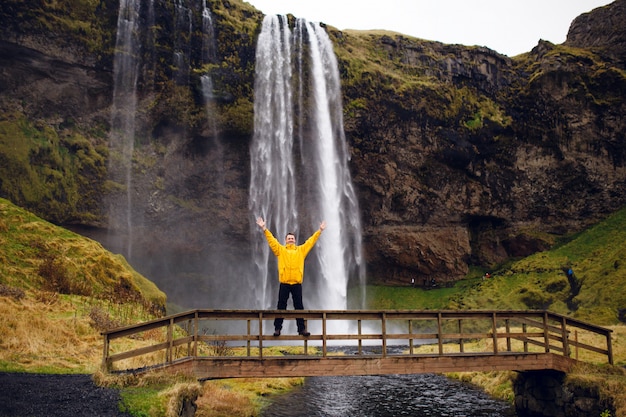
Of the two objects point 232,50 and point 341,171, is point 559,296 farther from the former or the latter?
point 232,50

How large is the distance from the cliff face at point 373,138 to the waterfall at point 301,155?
152cm

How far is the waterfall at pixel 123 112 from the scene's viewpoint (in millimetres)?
46750

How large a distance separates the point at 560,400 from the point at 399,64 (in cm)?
4843

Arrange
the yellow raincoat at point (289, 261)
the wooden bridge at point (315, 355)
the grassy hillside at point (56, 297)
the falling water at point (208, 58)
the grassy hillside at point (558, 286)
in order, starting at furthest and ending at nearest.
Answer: the falling water at point (208, 58) → the grassy hillside at point (558, 286) → the grassy hillside at point (56, 297) → the yellow raincoat at point (289, 261) → the wooden bridge at point (315, 355)

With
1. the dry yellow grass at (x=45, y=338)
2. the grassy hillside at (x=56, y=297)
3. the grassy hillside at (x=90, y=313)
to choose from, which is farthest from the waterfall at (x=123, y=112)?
the dry yellow grass at (x=45, y=338)

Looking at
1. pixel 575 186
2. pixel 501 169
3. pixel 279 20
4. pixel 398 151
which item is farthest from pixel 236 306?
pixel 575 186

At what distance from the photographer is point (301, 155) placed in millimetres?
53094

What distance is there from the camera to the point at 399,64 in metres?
60.8

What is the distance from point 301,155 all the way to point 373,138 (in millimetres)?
8368

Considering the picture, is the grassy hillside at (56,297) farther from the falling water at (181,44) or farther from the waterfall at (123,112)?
the falling water at (181,44)

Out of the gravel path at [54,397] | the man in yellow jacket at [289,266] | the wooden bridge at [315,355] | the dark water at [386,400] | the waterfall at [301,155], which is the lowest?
the dark water at [386,400]

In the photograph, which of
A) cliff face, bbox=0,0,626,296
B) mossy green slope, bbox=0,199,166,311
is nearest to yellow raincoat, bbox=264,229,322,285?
mossy green slope, bbox=0,199,166,311

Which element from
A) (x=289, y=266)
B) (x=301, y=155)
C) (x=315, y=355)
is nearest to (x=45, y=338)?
(x=289, y=266)

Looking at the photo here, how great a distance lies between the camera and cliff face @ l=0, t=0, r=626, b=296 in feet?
145
